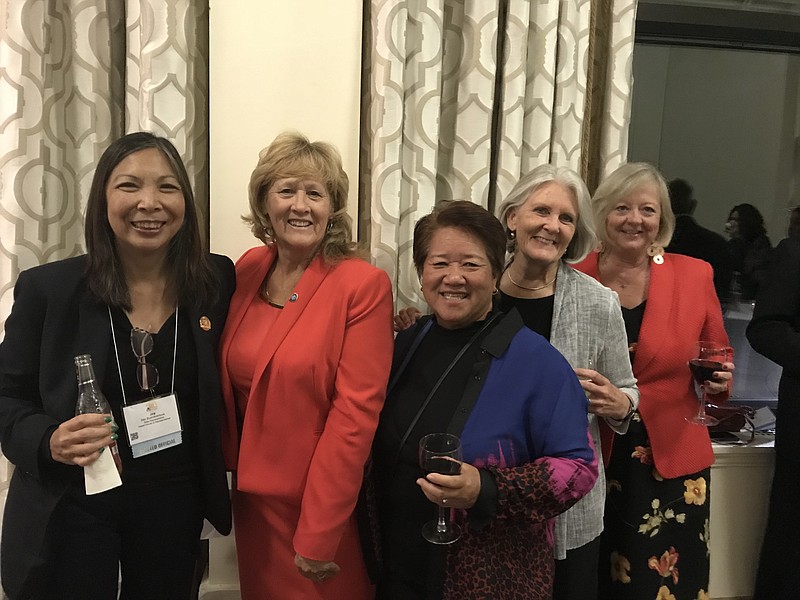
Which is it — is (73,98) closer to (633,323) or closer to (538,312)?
(538,312)

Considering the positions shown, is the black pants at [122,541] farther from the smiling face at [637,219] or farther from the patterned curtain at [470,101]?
the smiling face at [637,219]

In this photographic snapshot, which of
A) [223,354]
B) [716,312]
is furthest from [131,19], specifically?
[716,312]

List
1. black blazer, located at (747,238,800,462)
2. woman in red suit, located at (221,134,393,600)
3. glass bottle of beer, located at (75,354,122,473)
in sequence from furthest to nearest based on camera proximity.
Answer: black blazer, located at (747,238,800,462)
woman in red suit, located at (221,134,393,600)
glass bottle of beer, located at (75,354,122,473)

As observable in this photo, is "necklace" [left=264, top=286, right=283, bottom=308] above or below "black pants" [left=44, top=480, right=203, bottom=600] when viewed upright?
above

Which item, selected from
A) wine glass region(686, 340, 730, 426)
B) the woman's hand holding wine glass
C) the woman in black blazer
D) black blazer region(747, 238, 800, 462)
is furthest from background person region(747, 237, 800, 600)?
the woman in black blazer

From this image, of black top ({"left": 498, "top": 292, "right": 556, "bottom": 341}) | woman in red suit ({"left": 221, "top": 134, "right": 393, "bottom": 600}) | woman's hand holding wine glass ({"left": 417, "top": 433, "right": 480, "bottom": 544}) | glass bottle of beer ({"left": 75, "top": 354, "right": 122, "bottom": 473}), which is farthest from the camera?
black top ({"left": 498, "top": 292, "right": 556, "bottom": 341})

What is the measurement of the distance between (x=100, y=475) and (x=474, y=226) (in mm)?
957

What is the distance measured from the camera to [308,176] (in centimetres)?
149

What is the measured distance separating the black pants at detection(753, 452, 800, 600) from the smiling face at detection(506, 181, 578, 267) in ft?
4.20

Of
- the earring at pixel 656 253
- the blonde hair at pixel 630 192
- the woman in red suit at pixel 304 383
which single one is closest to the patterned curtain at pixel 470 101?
the blonde hair at pixel 630 192

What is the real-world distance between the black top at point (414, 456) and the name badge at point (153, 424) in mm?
481

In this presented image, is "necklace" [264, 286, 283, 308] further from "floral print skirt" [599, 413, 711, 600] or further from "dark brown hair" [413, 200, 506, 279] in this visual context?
"floral print skirt" [599, 413, 711, 600]

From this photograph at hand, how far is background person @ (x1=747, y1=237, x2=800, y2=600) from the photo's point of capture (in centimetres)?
204

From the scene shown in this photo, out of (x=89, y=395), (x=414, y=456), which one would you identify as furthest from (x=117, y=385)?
(x=414, y=456)
